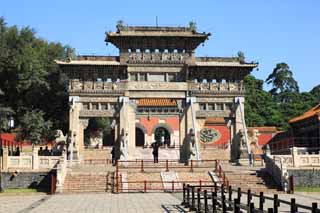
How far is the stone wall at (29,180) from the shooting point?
1188 inches

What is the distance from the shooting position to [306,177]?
30312 mm

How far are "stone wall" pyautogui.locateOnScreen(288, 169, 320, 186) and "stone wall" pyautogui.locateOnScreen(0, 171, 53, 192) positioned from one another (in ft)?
44.8

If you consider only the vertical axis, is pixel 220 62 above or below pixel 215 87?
above

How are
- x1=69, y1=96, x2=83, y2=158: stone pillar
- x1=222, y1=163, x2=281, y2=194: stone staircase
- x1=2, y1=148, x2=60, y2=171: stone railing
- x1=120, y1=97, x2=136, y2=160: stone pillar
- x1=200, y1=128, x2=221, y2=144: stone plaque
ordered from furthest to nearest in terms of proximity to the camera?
x1=200, y1=128, x2=221, y2=144: stone plaque
x1=120, y1=97, x2=136, y2=160: stone pillar
x1=69, y1=96, x2=83, y2=158: stone pillar
x1=2, y1=148, x2=60, y2=171: stone railing
x1=222, y1=163, x2=281, y2=194: stone staircase

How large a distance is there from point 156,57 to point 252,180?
1424 centimetres

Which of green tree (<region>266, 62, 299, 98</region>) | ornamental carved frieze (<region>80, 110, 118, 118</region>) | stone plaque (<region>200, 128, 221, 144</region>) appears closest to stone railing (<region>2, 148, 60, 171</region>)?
ornamental carved frieze (<region>80, 110, 118, 118</region>)

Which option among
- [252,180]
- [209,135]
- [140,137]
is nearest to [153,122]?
[140,137]

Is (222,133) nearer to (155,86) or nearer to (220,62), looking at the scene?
(220,62)

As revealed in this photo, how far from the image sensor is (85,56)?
130ft

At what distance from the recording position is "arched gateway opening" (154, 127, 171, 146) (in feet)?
205

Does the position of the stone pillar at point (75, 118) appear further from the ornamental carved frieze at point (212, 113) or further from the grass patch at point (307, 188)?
the grass patch at point (307, 188)

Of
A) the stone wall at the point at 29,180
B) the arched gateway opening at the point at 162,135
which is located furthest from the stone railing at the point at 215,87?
the arched gateway opening at the point at 162,135

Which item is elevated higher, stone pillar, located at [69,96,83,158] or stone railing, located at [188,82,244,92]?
stone railing, located at [188,82,244,92]

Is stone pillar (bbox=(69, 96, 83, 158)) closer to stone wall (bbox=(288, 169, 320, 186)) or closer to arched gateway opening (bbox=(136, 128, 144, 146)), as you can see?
stone wall (bbox=(288, 169, 320, 186))
